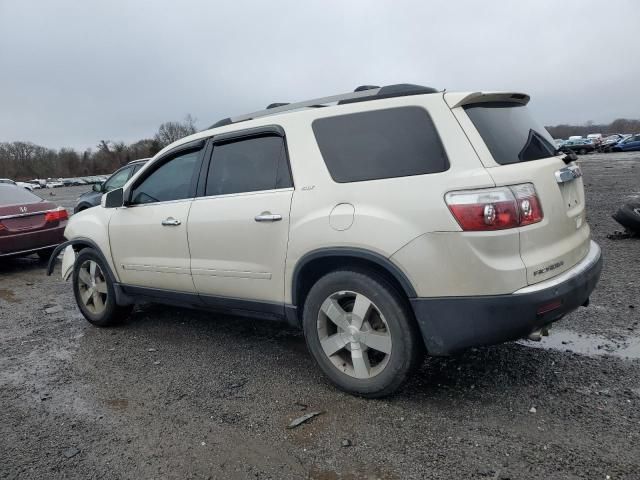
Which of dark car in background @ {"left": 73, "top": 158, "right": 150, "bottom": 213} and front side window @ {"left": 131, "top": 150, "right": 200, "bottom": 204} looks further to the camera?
dark car in background @ {"left": 73, "top": 158, "right": 150, "bottom": 213}

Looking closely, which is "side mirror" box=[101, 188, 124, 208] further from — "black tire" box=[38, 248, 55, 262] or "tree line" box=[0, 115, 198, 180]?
"tree line" box=[0, 115, 198, 180]

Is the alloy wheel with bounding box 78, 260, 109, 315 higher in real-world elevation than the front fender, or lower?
lower

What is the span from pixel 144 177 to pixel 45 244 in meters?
5.15

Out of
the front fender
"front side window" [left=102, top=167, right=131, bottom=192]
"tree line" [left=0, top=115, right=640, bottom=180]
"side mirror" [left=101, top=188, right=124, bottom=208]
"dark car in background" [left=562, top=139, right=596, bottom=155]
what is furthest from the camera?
"tree line" [left=0, top=115, right=640, bottom=180]

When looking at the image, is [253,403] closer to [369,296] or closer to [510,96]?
[369,296]

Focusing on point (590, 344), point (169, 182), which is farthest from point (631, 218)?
point (169, 182)

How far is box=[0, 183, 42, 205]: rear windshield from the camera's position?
840 centimetres

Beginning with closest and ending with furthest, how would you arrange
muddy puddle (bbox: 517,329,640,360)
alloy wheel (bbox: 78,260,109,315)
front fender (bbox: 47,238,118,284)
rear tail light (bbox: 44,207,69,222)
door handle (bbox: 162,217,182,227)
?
muddy puddle (bbox: 517,329,640,360) < door handle (bbox: 162,217,182,227) < front fender (bbox: 47,238,118,284) < alloy wheel (bbox: 78,260,109,315) < rear tail light (bbox: 44,207,69,222)

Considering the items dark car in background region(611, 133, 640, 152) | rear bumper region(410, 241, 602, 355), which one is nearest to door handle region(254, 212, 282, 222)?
rear bumper region(410, 241, 602, 355)

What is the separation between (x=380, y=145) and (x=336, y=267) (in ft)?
2.74

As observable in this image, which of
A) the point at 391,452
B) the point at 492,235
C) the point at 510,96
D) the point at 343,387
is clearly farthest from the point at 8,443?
the point at 510,96

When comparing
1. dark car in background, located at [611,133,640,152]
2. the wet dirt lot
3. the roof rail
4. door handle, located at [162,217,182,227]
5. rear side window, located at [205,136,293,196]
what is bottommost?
dark car in background, located at [611,133,640,152]

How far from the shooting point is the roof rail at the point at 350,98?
3154 millimetres

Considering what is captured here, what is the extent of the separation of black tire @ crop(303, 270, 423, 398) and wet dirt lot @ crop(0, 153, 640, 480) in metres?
0.15
